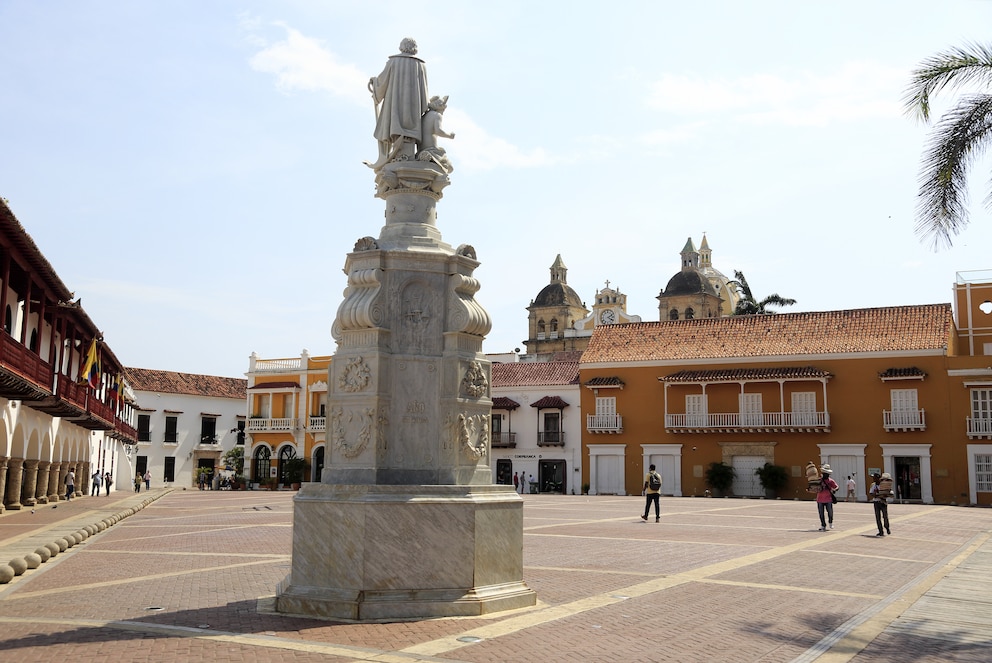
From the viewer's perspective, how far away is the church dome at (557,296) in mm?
90875

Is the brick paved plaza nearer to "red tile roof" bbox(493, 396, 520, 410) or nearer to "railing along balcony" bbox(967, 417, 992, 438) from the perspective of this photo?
"railing along balcony" bbox(967, 417, 992, 438)

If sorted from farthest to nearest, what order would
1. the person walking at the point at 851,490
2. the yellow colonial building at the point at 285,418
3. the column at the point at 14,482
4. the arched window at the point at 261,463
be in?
the arched window at the point at 261,463
the yellow colonial building at the point at 285,418
the person walking at the point at 851,490
the column at the point at 14,482

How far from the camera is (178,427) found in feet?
203

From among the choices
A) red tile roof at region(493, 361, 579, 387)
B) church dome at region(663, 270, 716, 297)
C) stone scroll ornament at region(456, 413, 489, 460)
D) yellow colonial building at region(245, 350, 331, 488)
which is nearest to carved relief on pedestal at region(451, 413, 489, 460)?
Result: stone scroll ornament at region(456, 413, 489, 460)

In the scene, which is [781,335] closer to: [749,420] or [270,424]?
[749,420]

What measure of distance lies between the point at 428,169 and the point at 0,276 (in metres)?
15.5

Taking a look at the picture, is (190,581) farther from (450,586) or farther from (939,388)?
(939,388)

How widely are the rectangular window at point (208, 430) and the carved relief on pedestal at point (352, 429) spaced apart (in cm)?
5800

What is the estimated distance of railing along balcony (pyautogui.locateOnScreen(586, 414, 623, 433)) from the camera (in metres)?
46.1

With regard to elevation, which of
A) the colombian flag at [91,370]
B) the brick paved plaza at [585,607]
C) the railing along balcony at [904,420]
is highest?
the colombian flag at [91,370]

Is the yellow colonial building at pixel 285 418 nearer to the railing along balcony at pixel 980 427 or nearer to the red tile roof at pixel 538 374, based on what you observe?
the red tile roof at pixel 538 374

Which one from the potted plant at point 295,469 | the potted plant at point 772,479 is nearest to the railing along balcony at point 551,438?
the potted plant at point 772,479

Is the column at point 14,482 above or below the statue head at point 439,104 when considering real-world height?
below

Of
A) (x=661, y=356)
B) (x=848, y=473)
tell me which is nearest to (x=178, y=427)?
(x=661, y=356)
